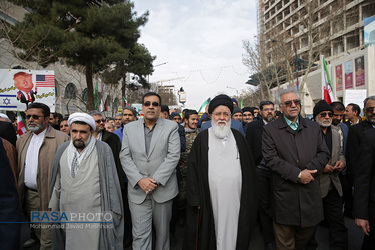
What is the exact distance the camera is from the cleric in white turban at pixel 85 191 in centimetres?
281

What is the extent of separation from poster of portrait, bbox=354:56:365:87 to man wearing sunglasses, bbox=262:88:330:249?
2748 cm

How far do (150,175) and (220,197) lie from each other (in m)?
0.89

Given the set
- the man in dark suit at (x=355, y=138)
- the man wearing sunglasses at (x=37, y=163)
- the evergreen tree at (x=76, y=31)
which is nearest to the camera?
the man wearing sunglasses at (x=37, y=163)

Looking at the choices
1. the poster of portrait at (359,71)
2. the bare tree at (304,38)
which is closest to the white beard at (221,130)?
the bare tree at (304,38)

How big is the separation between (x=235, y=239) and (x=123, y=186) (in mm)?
1745

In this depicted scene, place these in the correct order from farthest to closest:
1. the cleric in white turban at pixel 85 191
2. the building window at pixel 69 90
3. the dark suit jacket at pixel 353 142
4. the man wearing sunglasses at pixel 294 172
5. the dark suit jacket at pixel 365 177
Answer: the building window at pixel 69 90
the dark suit jacket at pixel 353 142
the cleric in white turban at pixel 85 191
the man wearing sunglasses at pixel 294 172
the dark suit jacket at pixel 365 177

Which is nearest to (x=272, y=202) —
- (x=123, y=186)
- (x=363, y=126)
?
(x=363, y=126)

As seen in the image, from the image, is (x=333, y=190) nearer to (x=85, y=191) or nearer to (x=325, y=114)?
(x=325, y=114)

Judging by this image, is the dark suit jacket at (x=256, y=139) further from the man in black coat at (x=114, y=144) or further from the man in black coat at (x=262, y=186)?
the man in black coat at (x=114, y=144)

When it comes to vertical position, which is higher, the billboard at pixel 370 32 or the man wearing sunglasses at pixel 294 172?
the billboard at pixel 370 32

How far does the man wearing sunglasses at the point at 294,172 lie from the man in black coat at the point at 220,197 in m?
0.28

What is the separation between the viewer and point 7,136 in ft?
12.3

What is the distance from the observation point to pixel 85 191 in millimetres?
2812

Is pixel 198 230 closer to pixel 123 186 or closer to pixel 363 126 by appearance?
pixel 123 186
